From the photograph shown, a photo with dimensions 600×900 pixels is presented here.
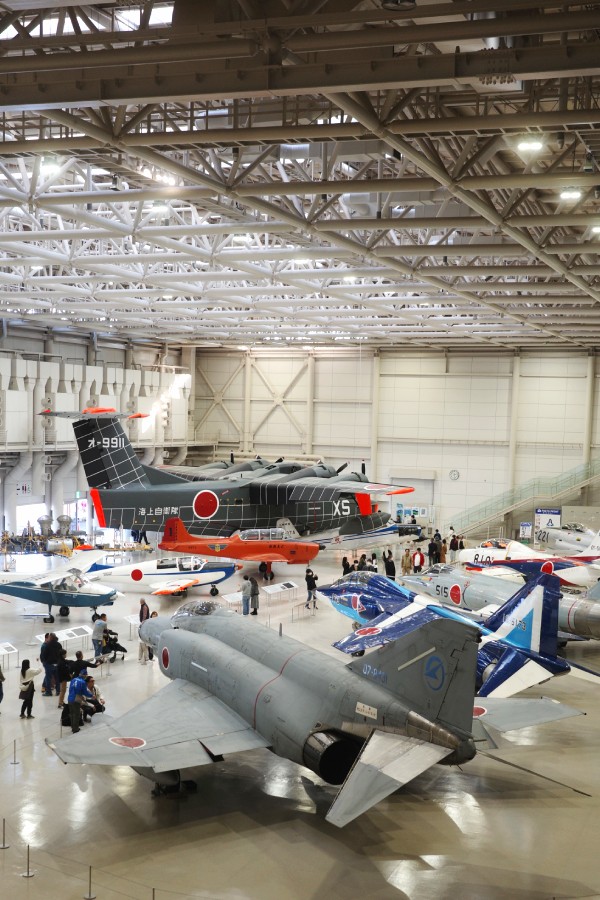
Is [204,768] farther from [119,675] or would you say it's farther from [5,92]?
[5,92]

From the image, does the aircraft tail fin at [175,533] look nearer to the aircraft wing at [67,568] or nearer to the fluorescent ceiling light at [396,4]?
the aircraft wing at [67,568]

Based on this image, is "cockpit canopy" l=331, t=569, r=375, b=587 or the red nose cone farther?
the red nose cone

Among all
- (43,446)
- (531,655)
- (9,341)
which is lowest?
(531,655)

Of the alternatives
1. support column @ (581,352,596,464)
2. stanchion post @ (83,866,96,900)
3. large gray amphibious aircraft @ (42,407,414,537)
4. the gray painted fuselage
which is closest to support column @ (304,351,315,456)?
large gray amphibious aircraft @ (42,407,414,537)

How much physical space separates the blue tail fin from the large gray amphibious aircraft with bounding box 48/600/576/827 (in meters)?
3.27

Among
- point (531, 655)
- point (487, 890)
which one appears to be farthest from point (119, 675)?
point (487, 890)

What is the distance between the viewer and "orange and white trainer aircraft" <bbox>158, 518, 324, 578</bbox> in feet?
91.7

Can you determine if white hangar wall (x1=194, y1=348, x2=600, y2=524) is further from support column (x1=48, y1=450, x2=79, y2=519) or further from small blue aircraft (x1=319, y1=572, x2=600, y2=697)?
small blue aircraft (x1=319, y1=572, x2=600, y2=697)

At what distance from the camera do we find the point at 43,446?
116 feet

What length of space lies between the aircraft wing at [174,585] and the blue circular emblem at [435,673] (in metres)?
13.8

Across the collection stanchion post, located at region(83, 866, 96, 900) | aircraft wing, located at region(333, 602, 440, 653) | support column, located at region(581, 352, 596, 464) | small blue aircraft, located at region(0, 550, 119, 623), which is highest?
support column, located at region(581, 352, 596, 464)

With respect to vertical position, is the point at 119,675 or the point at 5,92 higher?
the point at 5,92

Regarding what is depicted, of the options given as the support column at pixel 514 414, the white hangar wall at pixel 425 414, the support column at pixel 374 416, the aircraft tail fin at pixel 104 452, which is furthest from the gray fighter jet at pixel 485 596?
the support column at pixel 374 416

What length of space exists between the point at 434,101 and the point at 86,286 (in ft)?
64.9
